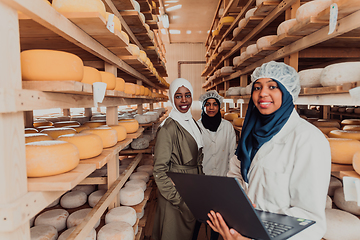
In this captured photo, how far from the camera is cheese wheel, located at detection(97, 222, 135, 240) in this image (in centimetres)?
154

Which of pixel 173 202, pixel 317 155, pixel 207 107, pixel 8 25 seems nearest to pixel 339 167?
pixel 317 155

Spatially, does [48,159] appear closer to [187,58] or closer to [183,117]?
[183,117]

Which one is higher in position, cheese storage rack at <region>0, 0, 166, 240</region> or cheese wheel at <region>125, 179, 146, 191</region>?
cheese storage rack at <region>0, 0, 166, 240</region>

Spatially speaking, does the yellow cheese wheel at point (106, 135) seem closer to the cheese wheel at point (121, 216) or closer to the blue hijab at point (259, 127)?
the cheese wheel at point (121, 216)

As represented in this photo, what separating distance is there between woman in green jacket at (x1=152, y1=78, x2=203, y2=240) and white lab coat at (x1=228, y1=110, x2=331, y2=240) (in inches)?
22.8

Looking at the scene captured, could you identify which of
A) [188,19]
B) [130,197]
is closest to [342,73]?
[130,197]

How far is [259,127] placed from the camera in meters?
1.20

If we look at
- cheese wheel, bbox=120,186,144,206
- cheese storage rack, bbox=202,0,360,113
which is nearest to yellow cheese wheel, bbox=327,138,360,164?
cheese storage rack, bbox=202,0,360,113

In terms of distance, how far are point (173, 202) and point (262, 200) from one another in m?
0.67

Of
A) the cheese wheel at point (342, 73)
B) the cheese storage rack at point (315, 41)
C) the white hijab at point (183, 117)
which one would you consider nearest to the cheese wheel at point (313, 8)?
the cheese storage rack at point (315, 41)

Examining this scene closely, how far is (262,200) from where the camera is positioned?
1.10 meters

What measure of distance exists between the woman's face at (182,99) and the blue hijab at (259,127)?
0.62 metres

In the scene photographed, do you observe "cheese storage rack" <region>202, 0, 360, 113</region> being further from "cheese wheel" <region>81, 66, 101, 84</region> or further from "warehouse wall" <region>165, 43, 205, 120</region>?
"warehouse wall" <region>165, 43, 205, 120</region>

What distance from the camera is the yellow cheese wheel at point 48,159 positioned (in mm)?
819
